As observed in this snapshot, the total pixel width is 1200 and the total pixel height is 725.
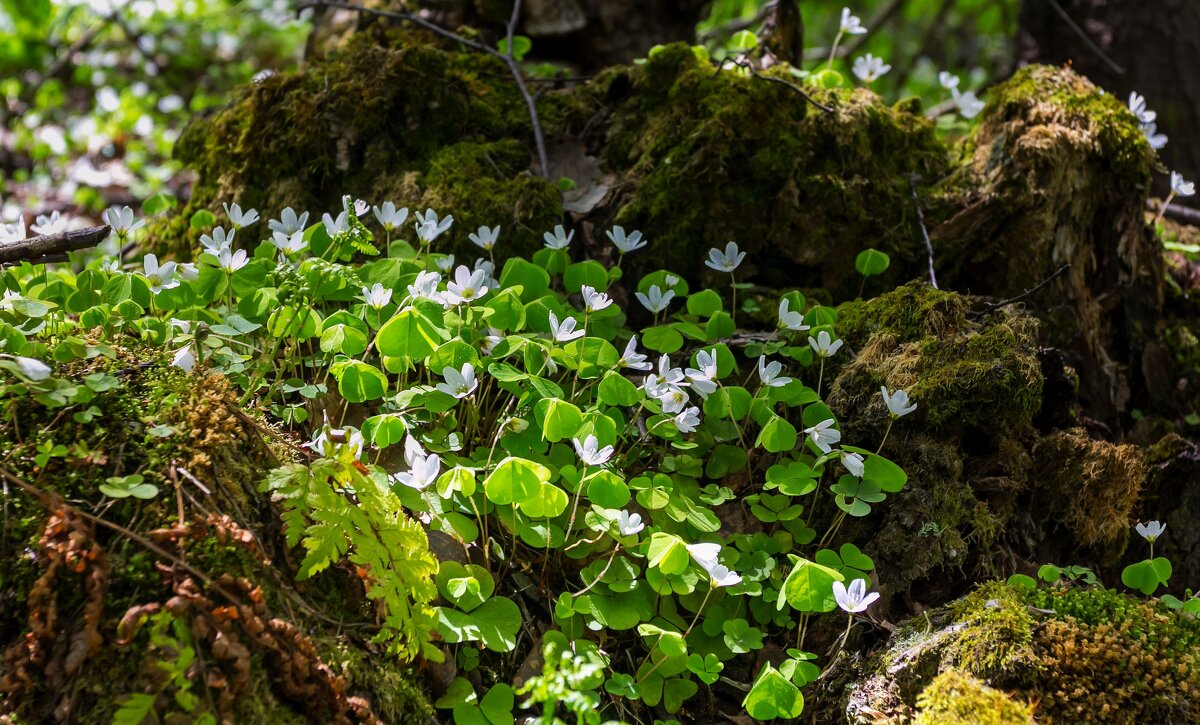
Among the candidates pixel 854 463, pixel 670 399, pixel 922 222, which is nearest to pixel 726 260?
pixel 670 399

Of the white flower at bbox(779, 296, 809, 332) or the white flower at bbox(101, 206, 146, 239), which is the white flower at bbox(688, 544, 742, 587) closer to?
the white flower at bbox(779, 296, 809, 332)

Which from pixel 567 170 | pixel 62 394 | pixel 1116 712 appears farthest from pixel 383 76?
pixel 1116 712

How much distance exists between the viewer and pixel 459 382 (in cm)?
258

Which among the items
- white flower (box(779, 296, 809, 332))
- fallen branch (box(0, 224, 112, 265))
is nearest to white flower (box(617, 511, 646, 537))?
white flower (box(779, 296, 809, 332))

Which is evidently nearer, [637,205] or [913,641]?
[913,641]

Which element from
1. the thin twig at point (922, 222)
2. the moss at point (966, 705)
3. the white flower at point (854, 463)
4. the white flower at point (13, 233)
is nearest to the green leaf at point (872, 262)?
the thin twig at point (922, 222)

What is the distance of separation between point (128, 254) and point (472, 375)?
108 inches

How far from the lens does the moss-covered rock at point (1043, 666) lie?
Answer: 2283mm

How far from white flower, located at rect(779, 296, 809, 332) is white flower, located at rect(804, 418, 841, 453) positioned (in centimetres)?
41

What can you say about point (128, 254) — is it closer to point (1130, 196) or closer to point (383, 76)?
point (383, 76)

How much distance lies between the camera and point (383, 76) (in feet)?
13.1

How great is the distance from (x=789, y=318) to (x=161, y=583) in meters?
2.10

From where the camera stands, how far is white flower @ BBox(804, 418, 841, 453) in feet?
8.98

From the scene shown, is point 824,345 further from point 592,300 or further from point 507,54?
point 507,54
